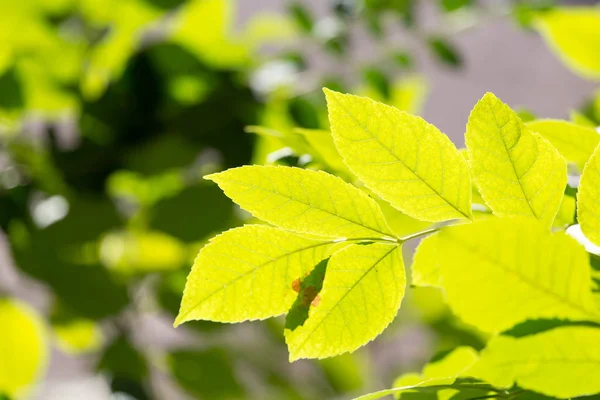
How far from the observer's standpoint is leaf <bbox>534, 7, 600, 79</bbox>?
0.52m

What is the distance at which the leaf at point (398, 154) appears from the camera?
16 centimetres

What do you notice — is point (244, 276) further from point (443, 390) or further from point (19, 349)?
point (19, 349)

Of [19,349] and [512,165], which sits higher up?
[512,165]

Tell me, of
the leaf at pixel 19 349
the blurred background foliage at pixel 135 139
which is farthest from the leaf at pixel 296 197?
the leaf at pixel 19 349

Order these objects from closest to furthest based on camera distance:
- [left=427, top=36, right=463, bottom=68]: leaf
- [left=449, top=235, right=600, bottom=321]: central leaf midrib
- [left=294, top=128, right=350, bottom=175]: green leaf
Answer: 1. [left=449, top=235, right=600, bottom=321]: central leaf midrib
2. [left=294, top=128, right=350, bottom=175]: green leaf
3. [left=427, top=36, right=463, bottom=68]: leaf

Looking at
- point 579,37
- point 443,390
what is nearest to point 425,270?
point 443,390

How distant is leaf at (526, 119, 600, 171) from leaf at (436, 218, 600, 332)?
0.24ft

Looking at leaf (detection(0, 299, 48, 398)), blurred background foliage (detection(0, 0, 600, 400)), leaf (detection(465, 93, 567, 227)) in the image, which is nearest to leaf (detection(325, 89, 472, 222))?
leaf (detection(465, 93, 567, 227))

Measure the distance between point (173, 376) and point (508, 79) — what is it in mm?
1222

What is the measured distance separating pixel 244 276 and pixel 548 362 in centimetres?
7

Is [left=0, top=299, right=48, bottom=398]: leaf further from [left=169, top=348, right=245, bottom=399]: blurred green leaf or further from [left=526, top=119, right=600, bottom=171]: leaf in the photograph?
[left=526, top=119, right=600, bottom=171]: leaf

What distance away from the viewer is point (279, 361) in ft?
3.01

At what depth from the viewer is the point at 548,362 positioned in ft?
0.45

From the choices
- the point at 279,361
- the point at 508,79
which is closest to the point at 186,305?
the point at 279,361
